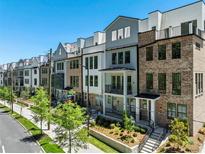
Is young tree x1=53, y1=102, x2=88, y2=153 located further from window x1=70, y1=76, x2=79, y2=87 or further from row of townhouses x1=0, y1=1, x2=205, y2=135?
window x1=70, y1=76, x2=79, y2=87

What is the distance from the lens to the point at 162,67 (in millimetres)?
25281

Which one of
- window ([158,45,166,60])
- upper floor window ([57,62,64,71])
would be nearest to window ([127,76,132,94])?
window ([158,45,166,60])

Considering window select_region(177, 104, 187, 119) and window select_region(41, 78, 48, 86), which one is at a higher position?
window select_region(41, 78, 48, 86)

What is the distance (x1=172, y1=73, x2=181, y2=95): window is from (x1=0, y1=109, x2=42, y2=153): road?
15.2 metres

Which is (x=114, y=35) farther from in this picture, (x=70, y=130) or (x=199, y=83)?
(x=70, y=130)

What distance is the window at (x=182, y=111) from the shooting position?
23.2 meters

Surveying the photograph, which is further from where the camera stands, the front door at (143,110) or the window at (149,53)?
the front door at (143,110)

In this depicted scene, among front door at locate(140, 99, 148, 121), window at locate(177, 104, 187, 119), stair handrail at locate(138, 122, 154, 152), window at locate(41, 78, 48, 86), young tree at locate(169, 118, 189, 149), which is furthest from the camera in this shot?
window at locate(41, 78, 48, 86)

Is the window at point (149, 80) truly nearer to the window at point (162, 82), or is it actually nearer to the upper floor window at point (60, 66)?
the window at point (162, 82)

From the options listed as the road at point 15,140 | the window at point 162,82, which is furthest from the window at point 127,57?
the road at point 15,140

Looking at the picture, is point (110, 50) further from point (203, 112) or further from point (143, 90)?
point (203, 112)

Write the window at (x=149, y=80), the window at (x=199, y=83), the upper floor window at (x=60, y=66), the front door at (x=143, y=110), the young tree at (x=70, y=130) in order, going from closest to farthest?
the young tree at (x=70, y=130), the window at (x=199, y=83), the window at (x=149, y=80), the front door at (x=143, y=110), the upper floor window at (x=60, y=66)

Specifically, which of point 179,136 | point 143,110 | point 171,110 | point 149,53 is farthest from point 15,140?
point 149,53

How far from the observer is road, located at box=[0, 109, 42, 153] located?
2200 centimetres
